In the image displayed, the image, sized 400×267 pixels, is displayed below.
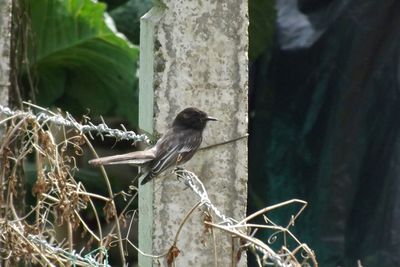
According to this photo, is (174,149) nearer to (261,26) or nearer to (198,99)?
(198,99)

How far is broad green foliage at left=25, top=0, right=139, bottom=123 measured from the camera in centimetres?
795

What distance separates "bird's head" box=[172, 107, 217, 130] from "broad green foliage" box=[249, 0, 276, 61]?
8.84ft

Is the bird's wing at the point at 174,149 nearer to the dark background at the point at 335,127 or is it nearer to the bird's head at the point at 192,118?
the bird's head at the point at 192,118

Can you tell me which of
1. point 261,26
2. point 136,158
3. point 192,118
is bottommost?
point 136,158

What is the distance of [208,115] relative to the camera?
4094 mm

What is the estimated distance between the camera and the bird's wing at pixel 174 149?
4.05 metres

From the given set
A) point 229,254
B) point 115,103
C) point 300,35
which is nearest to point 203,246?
point 229,254

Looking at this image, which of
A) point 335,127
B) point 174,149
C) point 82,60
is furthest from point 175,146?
point 82,60

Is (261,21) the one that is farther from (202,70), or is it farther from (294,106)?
(202,70)

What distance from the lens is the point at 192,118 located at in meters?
4.01

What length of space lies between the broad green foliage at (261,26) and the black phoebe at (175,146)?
8.75ft

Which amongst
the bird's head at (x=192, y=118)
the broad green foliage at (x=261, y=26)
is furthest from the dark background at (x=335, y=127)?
the bird's head at (x=192, y=118)

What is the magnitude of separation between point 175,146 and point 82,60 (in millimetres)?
4360

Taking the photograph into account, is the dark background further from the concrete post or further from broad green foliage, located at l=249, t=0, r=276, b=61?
the concrete post
